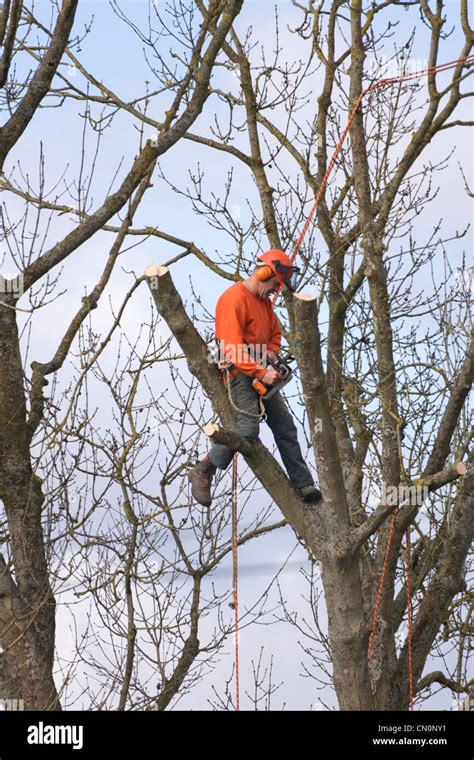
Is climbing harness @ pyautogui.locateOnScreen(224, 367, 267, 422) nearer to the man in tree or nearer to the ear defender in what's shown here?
the man in tree

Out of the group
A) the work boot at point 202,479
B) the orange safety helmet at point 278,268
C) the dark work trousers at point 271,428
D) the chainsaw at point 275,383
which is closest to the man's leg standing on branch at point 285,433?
the dark work trousers at point 271,428

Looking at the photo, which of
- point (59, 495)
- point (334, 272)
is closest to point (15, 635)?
point (59, 495)

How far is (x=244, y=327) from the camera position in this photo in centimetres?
621

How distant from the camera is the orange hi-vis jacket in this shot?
601cm

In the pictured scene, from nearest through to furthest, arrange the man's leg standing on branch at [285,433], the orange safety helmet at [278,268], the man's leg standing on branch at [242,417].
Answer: the man's leg standing on branch at [242,417]
the orange safety helmet at [278,268]
the man's leg standing on branch at [285,433]

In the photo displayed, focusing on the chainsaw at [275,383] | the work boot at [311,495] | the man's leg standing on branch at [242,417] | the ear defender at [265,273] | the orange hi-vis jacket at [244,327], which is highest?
the ear defender at [265,273]

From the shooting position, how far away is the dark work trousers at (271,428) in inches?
235

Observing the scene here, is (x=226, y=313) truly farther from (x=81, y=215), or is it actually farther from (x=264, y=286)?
(x=81, y=215)

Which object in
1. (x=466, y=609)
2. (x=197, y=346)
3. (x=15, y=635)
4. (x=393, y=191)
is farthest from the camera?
(x=466, y=609)

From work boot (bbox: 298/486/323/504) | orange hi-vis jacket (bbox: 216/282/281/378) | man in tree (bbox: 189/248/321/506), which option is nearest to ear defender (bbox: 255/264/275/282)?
man in tree (bbox: 189/248/321/506)

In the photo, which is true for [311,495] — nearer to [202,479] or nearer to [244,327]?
[202,479]

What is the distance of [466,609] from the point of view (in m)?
10.6

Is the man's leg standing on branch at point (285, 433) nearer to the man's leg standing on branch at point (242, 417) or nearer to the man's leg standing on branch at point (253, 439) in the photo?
the man's leg standing on branch at point (253, 439)

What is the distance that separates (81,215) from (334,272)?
99.5 inches
